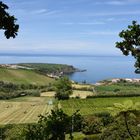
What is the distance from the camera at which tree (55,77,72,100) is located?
394 feet

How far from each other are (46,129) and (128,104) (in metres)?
7.75

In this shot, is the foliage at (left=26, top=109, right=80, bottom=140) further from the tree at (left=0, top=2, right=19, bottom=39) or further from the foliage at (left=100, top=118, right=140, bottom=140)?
the foliage at (left=100, top=118, right=140, bottom=140)

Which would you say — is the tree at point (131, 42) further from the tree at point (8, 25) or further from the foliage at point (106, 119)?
the foliage at point (106, 119)

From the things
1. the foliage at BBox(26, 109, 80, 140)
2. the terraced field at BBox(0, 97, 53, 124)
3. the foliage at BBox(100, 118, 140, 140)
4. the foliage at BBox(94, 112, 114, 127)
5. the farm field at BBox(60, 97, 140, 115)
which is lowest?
the terraced field at BBox(0, 97, 53, 124)

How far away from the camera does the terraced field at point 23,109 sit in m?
86.7

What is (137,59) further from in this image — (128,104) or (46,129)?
(46,129)

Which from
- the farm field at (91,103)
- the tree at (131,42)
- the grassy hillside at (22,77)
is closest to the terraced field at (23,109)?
the farm field at (91,103)

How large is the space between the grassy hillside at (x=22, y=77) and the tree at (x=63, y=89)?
131ft

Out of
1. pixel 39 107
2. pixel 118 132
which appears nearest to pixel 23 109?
pixel 39 107

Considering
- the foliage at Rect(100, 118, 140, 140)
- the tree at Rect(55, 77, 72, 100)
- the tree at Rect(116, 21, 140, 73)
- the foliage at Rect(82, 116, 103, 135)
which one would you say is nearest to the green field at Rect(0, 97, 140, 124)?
the tree at Rect(55, 77, 72, 100)

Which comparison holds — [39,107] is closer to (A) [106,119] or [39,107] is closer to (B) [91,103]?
(B) [91,103]

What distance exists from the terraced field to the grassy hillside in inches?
1503

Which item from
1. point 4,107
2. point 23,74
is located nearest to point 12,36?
point 4,107

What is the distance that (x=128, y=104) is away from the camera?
2423 centimetres
